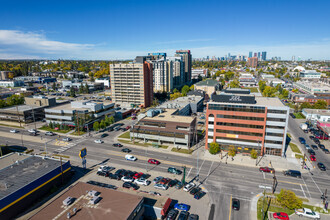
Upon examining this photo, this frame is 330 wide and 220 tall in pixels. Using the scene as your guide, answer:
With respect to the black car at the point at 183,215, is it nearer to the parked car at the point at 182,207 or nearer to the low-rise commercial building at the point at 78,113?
the parked car at the point at 182,207

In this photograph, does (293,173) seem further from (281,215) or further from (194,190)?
(194,190)

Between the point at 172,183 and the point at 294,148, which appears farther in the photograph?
the point at 294,148

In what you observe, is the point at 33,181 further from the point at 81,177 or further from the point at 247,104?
the point at 247,104

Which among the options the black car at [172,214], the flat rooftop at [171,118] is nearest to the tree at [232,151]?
the flat rooftop at [171,118]

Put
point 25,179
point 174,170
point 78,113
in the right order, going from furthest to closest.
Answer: point 78,113, point 174,170, point 25,179

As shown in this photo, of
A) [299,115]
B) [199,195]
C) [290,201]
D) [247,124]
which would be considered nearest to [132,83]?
[247,124]

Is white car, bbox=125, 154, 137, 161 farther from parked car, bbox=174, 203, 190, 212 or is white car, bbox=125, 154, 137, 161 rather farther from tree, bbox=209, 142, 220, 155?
parked car, bbox=174, 203, 190, 212

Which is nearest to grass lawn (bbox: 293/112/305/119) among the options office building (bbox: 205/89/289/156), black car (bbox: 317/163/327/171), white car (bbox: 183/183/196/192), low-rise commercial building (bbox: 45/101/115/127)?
office building (bbox: 205/89/289/156)

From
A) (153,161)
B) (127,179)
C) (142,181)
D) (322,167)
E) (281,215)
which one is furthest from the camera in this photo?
(153,161)
